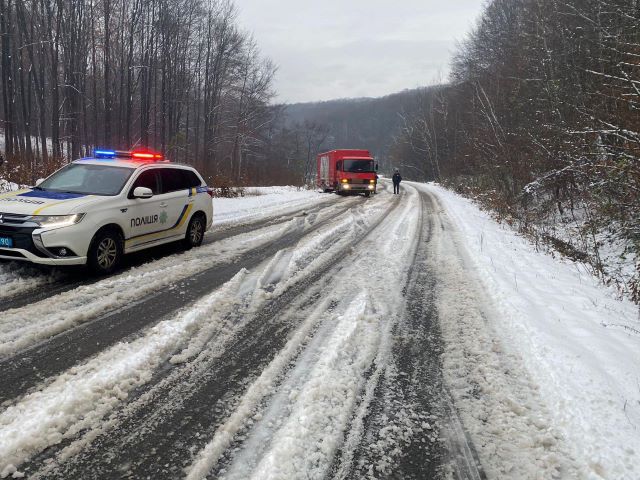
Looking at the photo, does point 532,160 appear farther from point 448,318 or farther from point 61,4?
point 61,4

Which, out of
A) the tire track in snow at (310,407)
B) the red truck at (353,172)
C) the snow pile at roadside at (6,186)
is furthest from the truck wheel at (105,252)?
the red truck at (353,172)

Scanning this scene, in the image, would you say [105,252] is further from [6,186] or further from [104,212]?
[6,186]

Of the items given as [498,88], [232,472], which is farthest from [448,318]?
[498,88]

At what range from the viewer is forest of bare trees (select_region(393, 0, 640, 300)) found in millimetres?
8477

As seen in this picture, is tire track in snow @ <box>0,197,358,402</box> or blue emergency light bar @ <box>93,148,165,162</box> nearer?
tire track in snow @ <box>0,197,358,402</box>

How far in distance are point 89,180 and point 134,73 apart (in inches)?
1264

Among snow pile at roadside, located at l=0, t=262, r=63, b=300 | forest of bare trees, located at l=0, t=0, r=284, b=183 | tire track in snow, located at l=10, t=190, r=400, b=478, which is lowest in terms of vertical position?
tire track in snow, located at l=10, t=190, r=400, b=478

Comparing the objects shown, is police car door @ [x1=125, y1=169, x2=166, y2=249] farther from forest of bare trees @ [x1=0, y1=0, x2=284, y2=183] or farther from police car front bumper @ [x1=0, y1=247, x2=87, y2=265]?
forest of bare trees @ [x1=0, y1=0, x2=284, y2=183]

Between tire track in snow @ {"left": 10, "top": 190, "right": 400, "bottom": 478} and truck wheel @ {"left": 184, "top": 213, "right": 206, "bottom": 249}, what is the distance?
4.61 meters

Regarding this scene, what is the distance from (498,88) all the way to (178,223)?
64.0 ft

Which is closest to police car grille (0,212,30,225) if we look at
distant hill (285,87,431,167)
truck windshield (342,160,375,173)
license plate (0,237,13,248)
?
license plate (0,237,13,248)

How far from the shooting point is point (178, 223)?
27.2ft

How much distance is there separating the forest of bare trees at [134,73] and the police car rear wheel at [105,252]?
14.9 metres

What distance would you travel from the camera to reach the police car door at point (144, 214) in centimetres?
700
